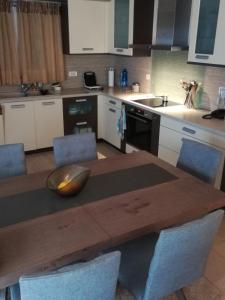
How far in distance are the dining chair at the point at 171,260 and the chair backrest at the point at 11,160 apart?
102 centimetres

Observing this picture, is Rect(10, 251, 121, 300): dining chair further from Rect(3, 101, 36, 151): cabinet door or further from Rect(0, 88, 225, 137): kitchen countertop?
Rect(3, 101, 36, 151): cabinet door

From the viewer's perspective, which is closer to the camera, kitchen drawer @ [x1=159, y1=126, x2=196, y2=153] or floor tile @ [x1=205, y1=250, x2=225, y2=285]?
floor tile @ [x1=205, y1=250, x2=225, y2=285]

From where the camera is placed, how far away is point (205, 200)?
1.75 meters

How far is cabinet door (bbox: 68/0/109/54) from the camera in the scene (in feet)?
13.5

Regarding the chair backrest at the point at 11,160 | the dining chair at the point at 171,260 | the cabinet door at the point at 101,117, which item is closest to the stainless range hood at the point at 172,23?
the cabinet door at the point at 101,117

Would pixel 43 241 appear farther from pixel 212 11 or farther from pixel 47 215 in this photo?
pixel 212 11

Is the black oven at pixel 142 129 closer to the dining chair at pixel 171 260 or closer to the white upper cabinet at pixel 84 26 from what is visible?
the white upper cabinet at pixel 84 26

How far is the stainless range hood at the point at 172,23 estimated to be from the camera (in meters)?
3.27

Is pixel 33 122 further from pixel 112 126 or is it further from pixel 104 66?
pixel 104 66

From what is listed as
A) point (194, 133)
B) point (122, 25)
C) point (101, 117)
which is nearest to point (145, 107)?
point (194, 133)

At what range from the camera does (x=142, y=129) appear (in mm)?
3709

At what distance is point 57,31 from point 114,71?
1.16 meters

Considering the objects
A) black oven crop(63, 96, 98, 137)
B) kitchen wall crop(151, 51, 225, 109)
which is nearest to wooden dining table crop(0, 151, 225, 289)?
kitchen wall crop(151, 51, 225, 109)

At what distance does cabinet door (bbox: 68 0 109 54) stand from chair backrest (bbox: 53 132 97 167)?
225cm
